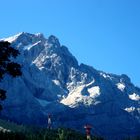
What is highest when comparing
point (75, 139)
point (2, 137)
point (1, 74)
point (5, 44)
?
point (75, 139)

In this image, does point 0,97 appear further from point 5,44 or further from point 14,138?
point 14,138

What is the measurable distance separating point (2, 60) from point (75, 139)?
5726 inches

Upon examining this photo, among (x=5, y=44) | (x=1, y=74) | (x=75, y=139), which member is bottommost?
(x=1, y=74)

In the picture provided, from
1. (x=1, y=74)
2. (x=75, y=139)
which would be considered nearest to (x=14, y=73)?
(x=1, y=74)

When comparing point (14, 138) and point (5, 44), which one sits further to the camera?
point (14, 138)

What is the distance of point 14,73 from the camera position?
57.1 meters

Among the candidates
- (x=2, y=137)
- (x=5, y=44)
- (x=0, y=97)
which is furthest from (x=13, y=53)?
(x=2, y=137)

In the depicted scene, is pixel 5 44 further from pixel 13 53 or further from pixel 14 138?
pixel 14 138

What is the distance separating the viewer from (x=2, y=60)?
5538 centimetres

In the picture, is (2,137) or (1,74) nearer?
(1,74)

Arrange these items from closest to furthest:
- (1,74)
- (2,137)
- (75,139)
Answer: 1. (1,74)
2. (2,137)
3. (75,139)

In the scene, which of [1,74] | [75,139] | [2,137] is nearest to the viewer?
[1,74]

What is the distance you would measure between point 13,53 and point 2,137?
18.3 meters

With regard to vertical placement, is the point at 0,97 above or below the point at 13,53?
below
